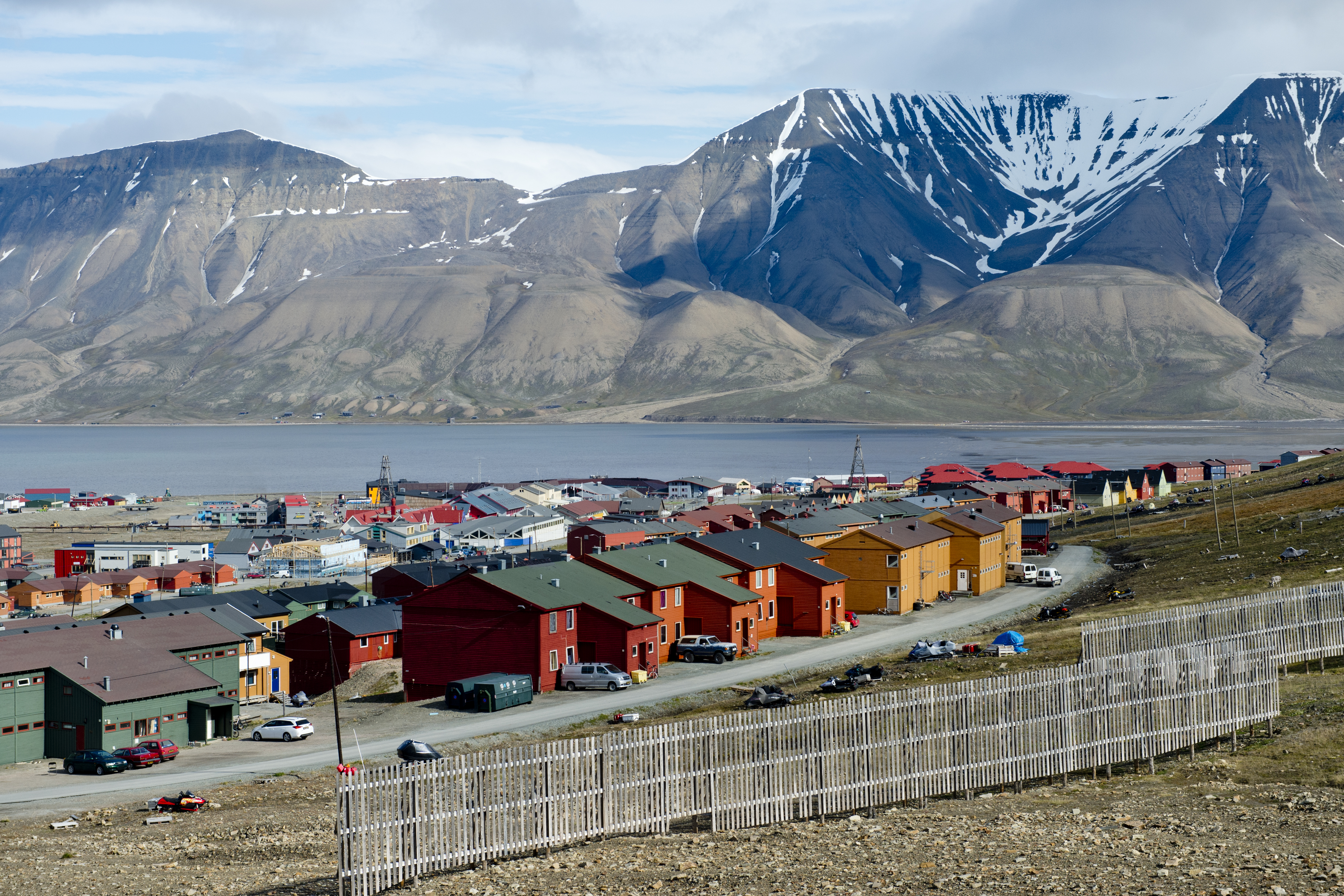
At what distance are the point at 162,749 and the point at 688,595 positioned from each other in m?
21.9

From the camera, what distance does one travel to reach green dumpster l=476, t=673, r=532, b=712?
4109 cm

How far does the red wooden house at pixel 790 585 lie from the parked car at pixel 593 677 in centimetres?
1198

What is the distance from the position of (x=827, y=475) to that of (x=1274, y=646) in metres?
169

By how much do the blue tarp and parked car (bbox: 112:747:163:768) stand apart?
25746 millimetres

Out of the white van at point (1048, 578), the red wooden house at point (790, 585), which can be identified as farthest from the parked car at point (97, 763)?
the white van at point (1048, 578)

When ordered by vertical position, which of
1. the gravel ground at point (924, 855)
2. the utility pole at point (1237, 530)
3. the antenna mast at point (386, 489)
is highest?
the gravel ground at point (924, 855)

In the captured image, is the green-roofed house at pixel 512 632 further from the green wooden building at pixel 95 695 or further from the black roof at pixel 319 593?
the black roof at pixel 319 593

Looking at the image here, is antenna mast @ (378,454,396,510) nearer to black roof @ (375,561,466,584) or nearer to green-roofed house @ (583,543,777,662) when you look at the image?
black roof @ (375,561,466,584)

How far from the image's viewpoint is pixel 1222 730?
23.7 metres

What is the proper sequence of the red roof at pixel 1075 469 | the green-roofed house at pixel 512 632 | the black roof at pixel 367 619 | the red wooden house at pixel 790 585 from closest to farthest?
the green-roofed house at pixel 512 632 < the black roof at pixel 367 619 < the red wooden house at pixel 790 585 < the red roof at pixel 1075 469

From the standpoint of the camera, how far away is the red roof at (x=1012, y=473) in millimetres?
136125

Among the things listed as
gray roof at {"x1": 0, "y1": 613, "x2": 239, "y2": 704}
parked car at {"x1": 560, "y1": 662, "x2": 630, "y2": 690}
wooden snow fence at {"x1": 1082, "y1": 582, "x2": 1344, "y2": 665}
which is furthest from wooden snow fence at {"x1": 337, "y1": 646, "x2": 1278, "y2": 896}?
gray roof at {"x1": 0, "y1": 613, "x2": 239, "y2": 704}

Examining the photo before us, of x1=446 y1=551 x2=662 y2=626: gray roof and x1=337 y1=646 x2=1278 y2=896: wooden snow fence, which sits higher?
x1=337 y1=646 x2=1278 y2=896: wooden snow fence

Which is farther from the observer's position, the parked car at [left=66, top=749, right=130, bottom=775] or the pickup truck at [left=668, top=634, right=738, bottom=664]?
the pickup truck at [left=668, top=634, right=738, bottom=664]
